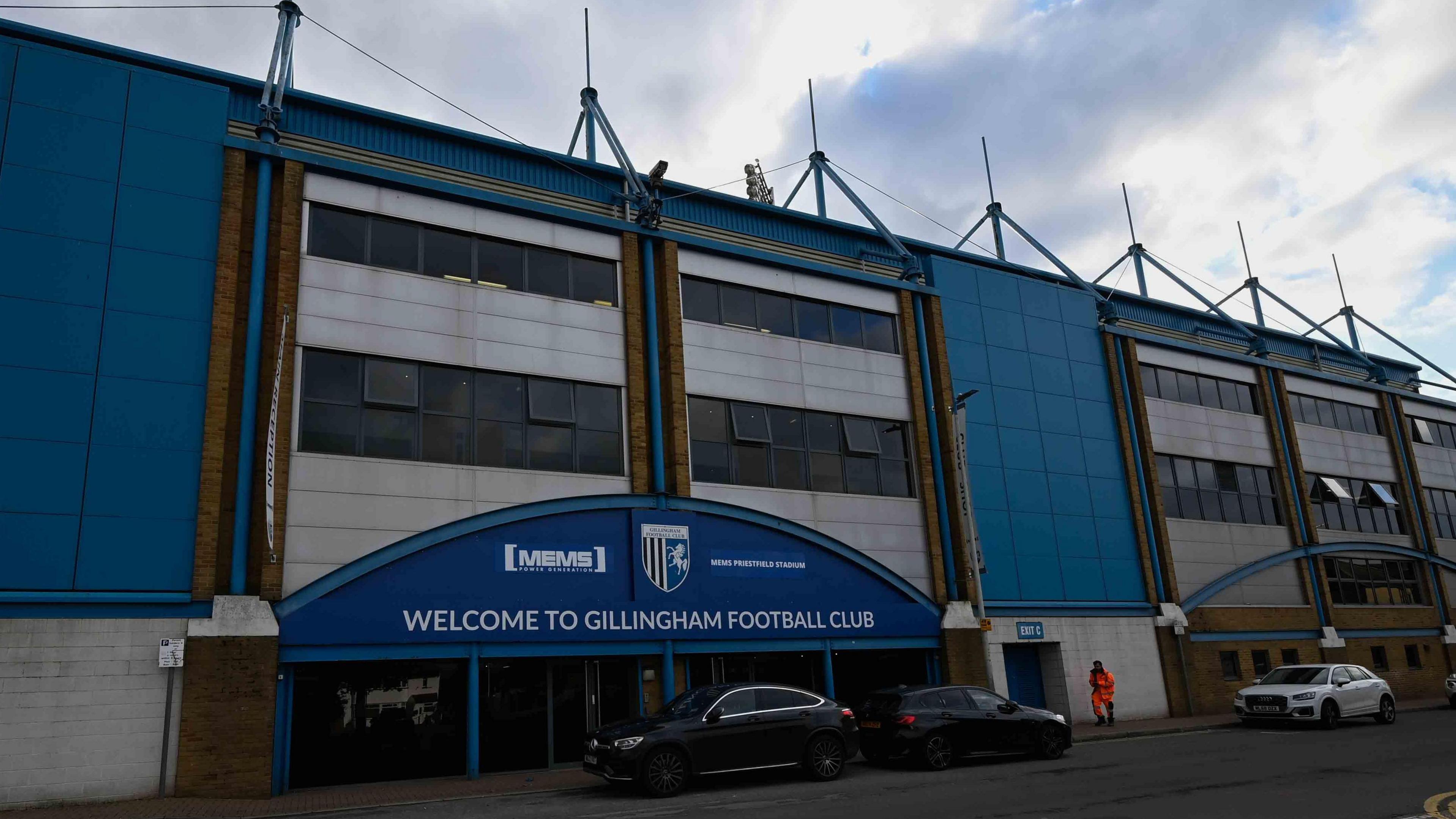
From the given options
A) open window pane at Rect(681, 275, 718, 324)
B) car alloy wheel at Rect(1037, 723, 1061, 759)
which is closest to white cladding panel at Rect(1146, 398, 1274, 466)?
car alloy wheel at Rect(1037, 723, 1061, 759)

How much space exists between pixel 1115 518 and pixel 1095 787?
14.9 m

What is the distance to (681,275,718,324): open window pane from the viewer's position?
21.9 meters

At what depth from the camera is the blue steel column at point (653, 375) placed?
20.2 meters

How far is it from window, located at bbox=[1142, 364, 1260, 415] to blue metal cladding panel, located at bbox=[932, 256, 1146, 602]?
217 cm

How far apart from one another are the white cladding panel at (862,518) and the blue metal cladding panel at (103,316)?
9739 mm

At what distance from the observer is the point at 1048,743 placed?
17438 millimetres

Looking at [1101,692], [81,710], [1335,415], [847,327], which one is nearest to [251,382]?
[81,710]

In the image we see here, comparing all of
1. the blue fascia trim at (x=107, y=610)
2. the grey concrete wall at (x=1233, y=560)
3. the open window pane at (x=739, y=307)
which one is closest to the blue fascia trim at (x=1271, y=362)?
the grey concrete wall at (x=1233, y=560)

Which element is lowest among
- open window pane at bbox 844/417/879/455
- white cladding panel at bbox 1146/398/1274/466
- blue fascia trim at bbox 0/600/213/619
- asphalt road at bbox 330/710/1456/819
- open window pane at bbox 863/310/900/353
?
asphalt road at bbox 330/710/1456/819

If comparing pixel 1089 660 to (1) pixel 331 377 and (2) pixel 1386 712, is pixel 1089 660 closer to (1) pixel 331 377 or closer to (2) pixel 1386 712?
(2) pixel 1386 712

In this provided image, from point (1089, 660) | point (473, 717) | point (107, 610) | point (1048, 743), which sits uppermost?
point (107, 610)

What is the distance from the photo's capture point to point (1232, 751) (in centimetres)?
1767

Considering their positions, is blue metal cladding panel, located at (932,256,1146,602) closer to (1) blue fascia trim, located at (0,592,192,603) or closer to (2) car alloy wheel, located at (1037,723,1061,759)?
(2) car alloy wheel, located at (1037,723,1061,759)

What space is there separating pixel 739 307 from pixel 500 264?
5.60 meters
